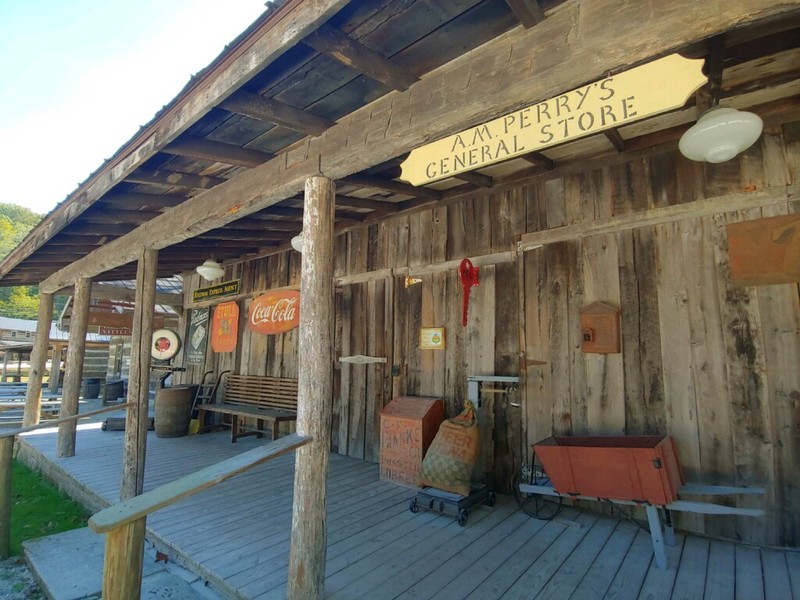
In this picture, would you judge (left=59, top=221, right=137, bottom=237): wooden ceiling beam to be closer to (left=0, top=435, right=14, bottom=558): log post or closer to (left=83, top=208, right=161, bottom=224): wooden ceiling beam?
(left=83, top=208, right=161, bottom=224): wooden ceiling beam

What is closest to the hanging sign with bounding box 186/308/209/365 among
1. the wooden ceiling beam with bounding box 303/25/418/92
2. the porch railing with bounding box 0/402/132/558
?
the porch railing with bounding box 0/402/132/558

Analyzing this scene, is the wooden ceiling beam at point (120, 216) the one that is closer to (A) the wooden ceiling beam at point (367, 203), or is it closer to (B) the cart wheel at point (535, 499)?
(A) the wooden ceiling beam at point (367, 203)

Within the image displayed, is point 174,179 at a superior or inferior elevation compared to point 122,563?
superior

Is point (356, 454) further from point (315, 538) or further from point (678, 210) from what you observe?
point (678, 210)

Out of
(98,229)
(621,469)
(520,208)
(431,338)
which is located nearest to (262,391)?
(98,229)

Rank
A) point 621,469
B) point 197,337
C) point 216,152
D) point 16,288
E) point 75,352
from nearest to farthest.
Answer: point 621,469
point 216,152
point 75,352
point 197,337
point 16,288

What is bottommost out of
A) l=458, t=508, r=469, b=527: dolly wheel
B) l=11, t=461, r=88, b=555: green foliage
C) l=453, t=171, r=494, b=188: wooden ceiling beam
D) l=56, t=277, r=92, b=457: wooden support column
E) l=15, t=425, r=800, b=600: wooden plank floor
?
l=11, t=461, r=88, b=555: green foliage

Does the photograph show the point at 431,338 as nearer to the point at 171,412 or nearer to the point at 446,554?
the point at 446,554

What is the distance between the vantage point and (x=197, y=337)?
747cm

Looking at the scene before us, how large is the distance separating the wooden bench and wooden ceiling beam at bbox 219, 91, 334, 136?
3908mm

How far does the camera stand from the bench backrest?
558 centimetres

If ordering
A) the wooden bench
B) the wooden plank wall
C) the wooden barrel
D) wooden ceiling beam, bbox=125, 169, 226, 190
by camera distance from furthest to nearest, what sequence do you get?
1. the wooden barrel
2. the wooden bench
3. wooden ceiling beam, bbox=125, 169, 226, 190
4. the wooden plank wall

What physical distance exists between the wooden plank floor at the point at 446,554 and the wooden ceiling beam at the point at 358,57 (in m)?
A: 2.64

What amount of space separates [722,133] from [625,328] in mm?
1493
